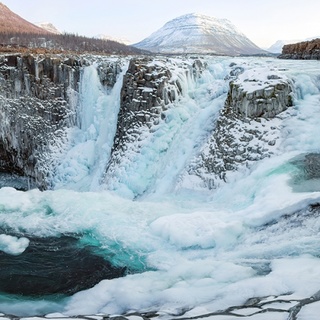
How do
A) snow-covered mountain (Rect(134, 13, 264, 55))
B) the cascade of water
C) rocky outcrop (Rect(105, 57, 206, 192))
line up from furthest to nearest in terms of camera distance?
snow-covered mountain (Rect(134, 13, 264, 55)) → the cascade of water → rocky outcrop (Rect(105, 57, 206, 192))

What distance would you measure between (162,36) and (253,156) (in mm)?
172792

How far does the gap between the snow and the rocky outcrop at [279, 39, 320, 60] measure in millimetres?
11177

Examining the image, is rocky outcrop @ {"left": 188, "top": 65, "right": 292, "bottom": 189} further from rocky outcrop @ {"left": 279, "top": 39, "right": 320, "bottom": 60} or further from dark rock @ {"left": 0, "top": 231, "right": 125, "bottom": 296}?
rocky outcrop @ {"left": 279, "top": 39, "right": 320, "bottom": 60}

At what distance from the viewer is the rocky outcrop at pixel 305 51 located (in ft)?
82.9

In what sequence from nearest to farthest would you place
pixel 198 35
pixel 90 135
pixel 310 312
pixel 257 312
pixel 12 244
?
1. pixel 310 312
2. pixel 257 312
3. pixel 12 244
4. pixel 90 135
5. pixel 198 35

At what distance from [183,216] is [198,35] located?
160 meters

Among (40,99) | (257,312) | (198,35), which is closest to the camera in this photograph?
(257,312)

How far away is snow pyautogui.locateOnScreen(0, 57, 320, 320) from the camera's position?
18.6 feet

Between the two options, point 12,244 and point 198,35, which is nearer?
point 12,244

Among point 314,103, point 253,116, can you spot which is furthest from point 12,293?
point 314,103

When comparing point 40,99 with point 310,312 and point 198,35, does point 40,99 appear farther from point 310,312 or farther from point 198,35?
point 198,35

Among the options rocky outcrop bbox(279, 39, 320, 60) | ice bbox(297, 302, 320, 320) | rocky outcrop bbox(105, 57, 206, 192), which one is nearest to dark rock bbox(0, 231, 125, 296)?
ice bbox(297, 302, 320, 320)

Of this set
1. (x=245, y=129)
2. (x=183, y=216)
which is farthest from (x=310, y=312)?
(x=245, y=129)

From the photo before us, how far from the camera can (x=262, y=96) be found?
12.8 metres
